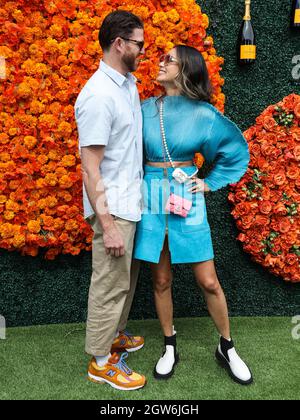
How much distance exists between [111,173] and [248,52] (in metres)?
1.45

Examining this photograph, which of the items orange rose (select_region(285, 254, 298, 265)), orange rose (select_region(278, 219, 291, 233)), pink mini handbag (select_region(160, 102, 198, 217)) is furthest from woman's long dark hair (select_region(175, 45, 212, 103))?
orange rose (select_region(285, 254, 298, 265))

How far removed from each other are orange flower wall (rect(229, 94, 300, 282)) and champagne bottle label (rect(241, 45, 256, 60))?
0.36m

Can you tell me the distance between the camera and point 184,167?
255cm

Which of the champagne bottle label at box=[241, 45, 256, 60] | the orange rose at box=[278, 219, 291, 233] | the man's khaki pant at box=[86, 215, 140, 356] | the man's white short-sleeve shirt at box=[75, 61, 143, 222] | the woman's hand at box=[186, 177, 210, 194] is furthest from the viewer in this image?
the orange rose at box=[278, 219, 291, 233]

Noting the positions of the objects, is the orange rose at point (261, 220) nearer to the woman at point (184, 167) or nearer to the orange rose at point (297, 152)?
the orange rose at point (297, 152)

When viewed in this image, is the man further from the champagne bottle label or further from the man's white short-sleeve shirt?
the champagne bottle label

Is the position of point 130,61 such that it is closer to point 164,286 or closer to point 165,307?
point 164,286

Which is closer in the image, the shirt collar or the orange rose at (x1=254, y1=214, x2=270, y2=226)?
the shirt collar

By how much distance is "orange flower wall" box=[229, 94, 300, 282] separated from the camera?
10.7ft

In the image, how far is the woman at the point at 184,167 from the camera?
2457 mm

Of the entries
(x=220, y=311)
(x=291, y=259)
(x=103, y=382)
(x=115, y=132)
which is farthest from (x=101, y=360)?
(x=291, y=259)

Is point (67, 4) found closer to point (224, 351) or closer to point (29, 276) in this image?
point (29, 276)

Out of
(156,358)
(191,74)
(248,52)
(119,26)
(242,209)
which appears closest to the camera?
(119,26)

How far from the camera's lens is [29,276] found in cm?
327
